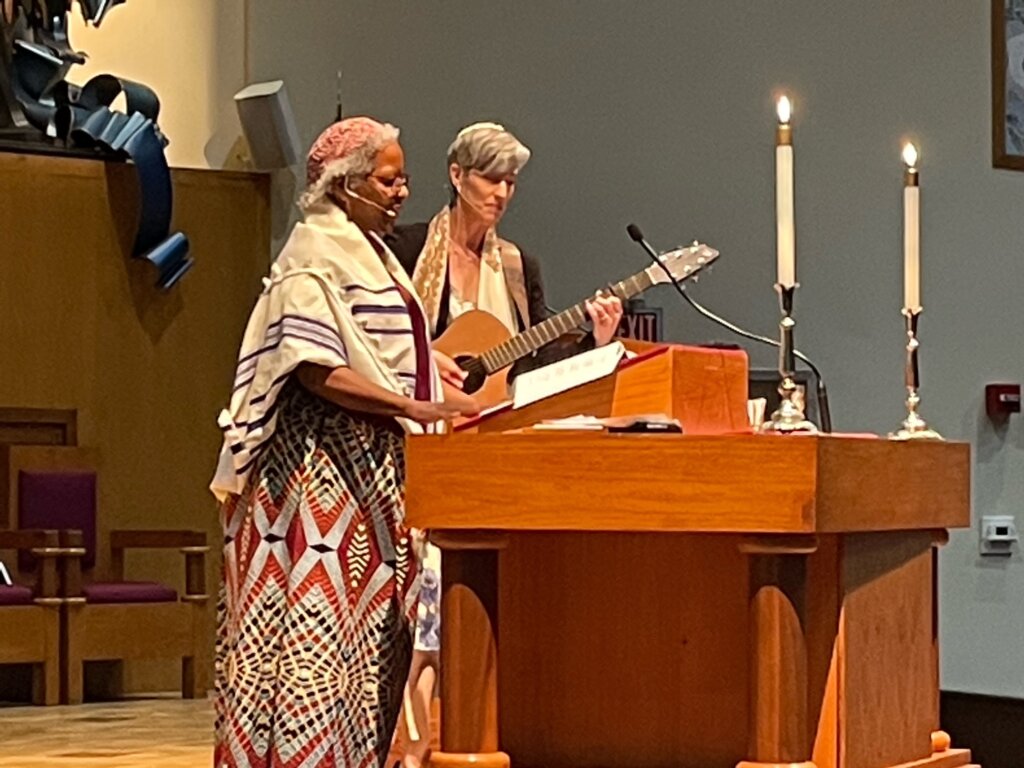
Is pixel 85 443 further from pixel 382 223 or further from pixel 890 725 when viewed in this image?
pixel 890 725

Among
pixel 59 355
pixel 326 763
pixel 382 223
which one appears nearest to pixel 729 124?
pixel 59 355

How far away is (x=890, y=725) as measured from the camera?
10.2 feet

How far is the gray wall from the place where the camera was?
330 inches

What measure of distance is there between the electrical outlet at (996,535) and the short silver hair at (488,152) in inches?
182

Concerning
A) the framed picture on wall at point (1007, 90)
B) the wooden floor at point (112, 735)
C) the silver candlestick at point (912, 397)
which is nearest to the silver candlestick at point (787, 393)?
the silver candlestick at point (912, 397)

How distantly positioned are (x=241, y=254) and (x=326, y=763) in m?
5.53

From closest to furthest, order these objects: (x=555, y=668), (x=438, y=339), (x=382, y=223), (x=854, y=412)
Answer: (x=555, y=668), (x=382, y=223), (x=438, y=339), (x=854, y=412)

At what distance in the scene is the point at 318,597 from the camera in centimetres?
351

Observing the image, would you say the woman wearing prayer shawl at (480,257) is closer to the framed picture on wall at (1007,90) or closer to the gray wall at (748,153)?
the gray wall at (748,153)

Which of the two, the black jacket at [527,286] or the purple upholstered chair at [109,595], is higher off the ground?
the black jacket at [527,286]

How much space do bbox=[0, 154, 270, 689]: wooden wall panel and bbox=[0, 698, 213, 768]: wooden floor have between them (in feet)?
3.05

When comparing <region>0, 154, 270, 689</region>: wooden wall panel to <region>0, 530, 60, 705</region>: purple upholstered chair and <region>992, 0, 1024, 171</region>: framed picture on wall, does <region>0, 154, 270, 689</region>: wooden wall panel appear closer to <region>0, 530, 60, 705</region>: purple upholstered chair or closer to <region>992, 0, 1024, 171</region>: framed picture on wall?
<region>0, 530, 60, 705</region>: purple upholstered chair

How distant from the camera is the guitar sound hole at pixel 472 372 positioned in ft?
14.2

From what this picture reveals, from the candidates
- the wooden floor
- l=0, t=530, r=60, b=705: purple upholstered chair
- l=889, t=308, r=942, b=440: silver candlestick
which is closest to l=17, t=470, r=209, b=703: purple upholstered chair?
l=0, t=530, r=60, b=705: purple upholstered chair
